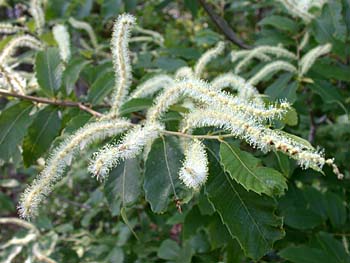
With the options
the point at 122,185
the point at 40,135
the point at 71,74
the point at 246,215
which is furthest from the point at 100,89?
the point at 246,215

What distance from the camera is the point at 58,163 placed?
4.09 feet

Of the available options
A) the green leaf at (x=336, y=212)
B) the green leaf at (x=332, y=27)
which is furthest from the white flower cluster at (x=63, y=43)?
the green leaf at (x=336, y=212)

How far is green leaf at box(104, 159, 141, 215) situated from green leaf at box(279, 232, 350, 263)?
0.60m

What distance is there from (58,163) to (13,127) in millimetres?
514

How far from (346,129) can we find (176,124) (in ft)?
5.13

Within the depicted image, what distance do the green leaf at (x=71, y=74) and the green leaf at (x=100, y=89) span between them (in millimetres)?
79

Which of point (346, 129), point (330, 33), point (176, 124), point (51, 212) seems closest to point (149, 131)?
point (176, 124)

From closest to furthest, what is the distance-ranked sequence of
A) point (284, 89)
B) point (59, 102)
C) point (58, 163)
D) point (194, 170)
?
1. point (194, 170)
2. point (58, 163)
3. point (59, 102)
4. point (284, 89)

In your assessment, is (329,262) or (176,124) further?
(329,262)

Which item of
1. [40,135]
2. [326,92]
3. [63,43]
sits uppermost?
[63,43]

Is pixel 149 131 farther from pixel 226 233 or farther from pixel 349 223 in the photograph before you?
pixel 349 223

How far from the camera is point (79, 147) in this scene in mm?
1295

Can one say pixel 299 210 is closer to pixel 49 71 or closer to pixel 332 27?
pixel 332 27

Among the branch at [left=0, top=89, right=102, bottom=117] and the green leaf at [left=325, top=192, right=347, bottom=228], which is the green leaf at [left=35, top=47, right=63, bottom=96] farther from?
the green leaf at [left=325, top=192, right=347, bottom=228]
